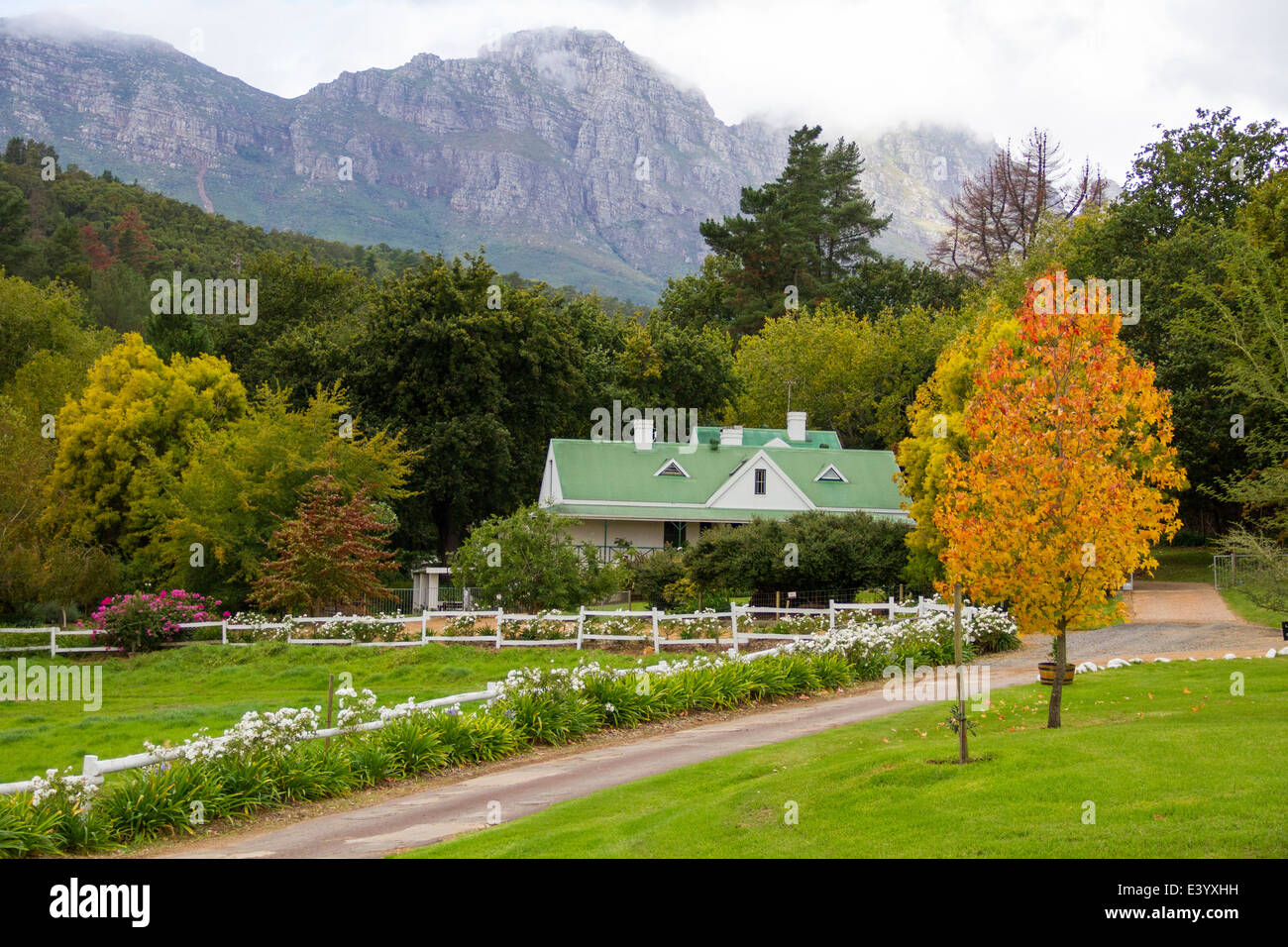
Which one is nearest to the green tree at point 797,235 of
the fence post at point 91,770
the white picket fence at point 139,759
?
the white picket fence at point 139,759

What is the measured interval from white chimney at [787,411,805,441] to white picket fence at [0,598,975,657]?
21.4 metres

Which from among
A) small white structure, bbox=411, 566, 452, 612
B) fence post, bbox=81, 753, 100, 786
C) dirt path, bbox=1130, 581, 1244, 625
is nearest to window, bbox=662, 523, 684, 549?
small white structure, bbox=411, 566, 452, 612

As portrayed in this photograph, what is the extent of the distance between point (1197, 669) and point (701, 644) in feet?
37.3

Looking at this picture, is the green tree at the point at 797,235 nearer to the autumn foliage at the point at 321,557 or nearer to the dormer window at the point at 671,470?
the dormer window at the point at 671,470

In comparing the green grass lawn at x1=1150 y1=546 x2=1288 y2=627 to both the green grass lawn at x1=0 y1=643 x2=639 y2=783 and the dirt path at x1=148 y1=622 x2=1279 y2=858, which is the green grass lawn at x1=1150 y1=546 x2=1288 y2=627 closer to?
the dirt path at x1=148 y1=622 x2=1279 y2=858

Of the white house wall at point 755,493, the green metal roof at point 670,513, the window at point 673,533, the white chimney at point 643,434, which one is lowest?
the window at point 673,533

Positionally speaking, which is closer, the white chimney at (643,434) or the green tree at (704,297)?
the white chimney at (643,434)

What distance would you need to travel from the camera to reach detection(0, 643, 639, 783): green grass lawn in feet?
59.5

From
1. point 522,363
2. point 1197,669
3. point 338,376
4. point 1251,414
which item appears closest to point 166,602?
point 338,376

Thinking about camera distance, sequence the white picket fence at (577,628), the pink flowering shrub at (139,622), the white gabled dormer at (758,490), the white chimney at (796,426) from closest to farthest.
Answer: the white picket fence at (577,628) < the pink flowering shrub at (139,622) < the white gabled dormer at (758,490) < the white chimney at (796,426)

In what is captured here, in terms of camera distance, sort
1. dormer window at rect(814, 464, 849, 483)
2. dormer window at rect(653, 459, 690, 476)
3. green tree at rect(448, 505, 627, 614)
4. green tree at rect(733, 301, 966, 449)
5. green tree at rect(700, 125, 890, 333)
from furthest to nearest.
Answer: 1. green tree at rect(700, 125, 890, 333)
2. green tree at rect(733, 301, 966, 449)
3. dormer window at rect(814, 464, 849, 483)
4. dormer window at rect(653, 459, 690, 476)
5. green tree at rect(448, 505, 627, 614)

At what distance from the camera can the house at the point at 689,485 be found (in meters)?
45.8

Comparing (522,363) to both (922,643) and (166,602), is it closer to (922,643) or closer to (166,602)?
(166,602)

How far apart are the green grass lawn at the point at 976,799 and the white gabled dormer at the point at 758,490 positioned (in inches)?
1212
